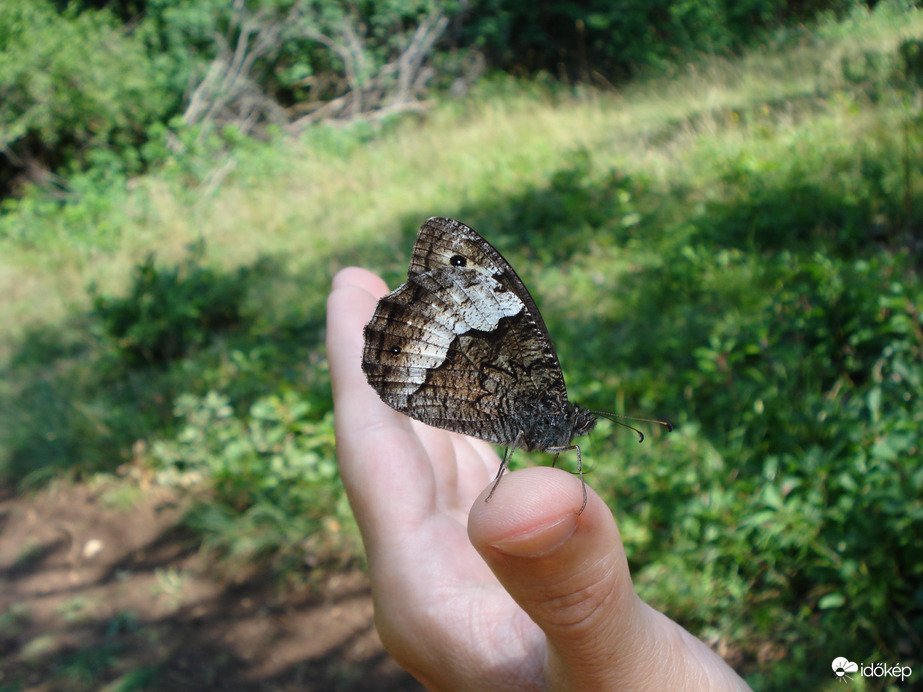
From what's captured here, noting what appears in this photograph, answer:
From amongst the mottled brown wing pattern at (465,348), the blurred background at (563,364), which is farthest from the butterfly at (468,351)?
the blurred background at (563,364)

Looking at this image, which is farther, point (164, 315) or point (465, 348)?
point (164, 315)

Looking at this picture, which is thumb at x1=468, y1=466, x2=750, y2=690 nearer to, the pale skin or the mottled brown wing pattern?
the pale skin

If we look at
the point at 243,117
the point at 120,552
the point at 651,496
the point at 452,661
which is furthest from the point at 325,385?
the point at 243,117

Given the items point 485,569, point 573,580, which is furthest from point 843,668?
point 573,580

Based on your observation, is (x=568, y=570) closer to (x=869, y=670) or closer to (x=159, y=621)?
(x=869, y=670)

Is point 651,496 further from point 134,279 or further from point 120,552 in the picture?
point 134,279

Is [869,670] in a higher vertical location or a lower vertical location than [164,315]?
lower

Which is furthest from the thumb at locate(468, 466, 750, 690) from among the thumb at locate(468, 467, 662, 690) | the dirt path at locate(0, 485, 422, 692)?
the dirt path at locate(0, 485, 422, 692)
